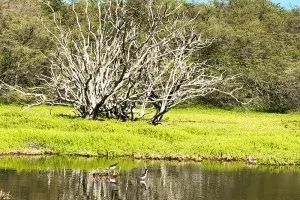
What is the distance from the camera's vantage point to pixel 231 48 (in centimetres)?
5709

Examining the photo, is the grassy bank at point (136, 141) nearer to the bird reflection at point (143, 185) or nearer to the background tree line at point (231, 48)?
the bird reflection at point (143, 185)

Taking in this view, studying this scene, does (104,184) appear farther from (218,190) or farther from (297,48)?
(297,48)

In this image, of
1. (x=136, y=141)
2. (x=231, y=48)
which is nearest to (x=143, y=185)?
(x=136, y=141)

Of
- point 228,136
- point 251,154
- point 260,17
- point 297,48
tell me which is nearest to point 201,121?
point 228,136

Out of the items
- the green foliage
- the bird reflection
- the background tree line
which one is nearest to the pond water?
the bird reflection

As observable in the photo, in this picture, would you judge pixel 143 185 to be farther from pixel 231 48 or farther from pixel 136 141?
pixel 231 48

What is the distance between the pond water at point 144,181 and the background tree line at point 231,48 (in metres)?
26.9

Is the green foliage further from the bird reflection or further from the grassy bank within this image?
the bird reflection

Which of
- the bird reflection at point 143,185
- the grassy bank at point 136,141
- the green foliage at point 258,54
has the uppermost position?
the green foliage at point 258,54

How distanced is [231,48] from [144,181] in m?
39.4

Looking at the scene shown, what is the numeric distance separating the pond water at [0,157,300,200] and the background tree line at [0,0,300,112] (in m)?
26.9

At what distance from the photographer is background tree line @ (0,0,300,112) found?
51094 mm

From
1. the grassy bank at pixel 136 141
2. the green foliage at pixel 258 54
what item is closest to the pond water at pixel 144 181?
the grassy bank at pixel 136 141

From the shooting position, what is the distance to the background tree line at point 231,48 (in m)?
51.1
